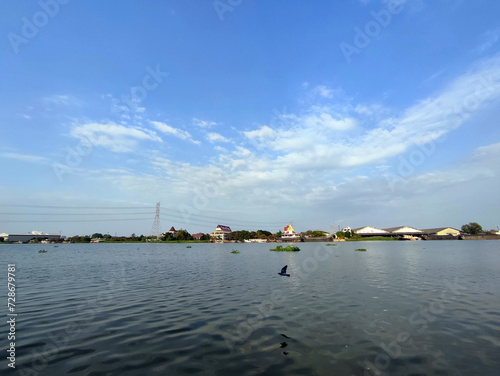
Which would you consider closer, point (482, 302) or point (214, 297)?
point (482, 302)

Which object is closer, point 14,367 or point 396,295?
point 14,367

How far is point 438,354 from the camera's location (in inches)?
414

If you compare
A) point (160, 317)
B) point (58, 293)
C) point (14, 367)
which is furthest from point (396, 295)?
point (58, 293)

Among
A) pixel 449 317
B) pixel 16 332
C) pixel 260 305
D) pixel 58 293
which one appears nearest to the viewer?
pixel 16 332

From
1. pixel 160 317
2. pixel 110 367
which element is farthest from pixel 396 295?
pixel 110 367

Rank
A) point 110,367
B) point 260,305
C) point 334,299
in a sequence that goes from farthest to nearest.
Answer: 1. point 334,299
2. point 260,305
3. point 110,367

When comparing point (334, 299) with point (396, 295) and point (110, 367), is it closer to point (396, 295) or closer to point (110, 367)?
point (396, 295)

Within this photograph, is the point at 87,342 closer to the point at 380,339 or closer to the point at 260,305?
the point at 260,305

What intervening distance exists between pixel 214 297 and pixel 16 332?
475 inches

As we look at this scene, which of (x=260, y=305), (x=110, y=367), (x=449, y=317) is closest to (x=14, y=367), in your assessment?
(x=110, y=367)

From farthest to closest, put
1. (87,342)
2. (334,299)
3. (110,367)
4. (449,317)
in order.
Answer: (334,299) → (449,317) → (87,342) → (110,367)

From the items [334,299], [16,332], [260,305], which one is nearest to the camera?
[16,332]

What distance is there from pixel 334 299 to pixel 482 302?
1040cm

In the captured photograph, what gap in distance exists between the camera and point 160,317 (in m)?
15.8
